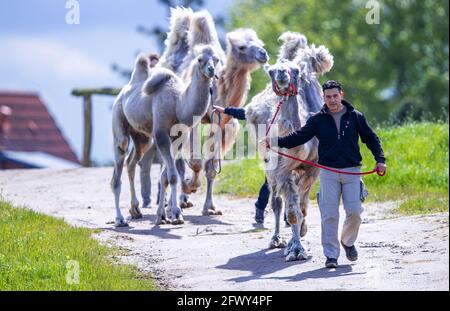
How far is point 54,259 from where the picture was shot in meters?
12.7

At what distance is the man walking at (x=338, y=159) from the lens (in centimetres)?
1198

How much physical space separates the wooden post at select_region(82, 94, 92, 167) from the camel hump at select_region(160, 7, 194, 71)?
25.2ft

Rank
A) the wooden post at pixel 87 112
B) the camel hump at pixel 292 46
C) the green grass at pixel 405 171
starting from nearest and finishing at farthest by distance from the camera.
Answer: the camel hump at pixel 292 46
the green grass at pixel 405 171
the wooden post at pixel 87 112

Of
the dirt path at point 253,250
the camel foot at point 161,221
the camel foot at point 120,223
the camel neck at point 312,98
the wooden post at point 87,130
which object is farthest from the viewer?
the wooden post at point 87,130

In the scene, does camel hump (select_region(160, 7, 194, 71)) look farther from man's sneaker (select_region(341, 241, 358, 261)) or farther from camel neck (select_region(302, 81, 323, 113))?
man's sneaker (select_region(341, 241, 358, 261))

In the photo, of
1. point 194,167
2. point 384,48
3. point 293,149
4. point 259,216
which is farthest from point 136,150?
point 384,48

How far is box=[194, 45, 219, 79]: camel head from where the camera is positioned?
52.9 feet

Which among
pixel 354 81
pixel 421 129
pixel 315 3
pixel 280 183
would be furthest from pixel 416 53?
pixel 280 183

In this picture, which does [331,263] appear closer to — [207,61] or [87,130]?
[207,61]

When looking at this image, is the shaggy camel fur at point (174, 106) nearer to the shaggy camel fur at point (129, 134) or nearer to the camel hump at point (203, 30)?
the shaggy camel fur at point (129, 134)

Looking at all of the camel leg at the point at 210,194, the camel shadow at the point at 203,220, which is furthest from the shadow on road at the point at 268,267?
the camel leg at the point at 210,194

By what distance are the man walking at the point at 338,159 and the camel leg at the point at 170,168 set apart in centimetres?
452

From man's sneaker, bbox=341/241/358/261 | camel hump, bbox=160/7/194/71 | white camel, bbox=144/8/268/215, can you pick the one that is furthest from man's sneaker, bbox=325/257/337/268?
camel hump, bbox=160/7/194/71

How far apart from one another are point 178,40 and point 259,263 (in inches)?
274
